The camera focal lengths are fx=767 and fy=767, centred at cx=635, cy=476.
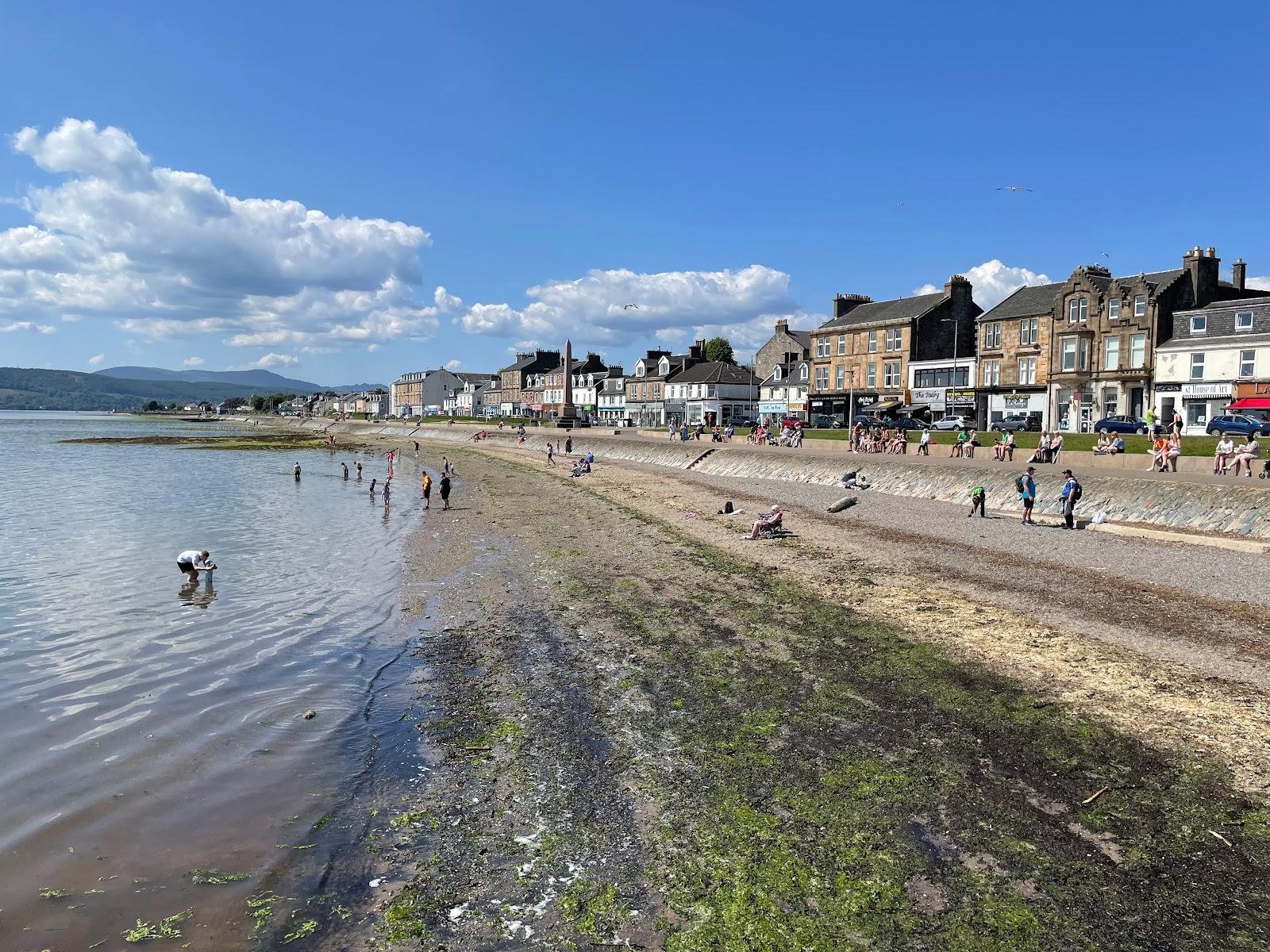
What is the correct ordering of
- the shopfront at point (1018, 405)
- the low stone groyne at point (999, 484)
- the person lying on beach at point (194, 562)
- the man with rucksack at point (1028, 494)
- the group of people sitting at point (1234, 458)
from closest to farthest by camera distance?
the person lying on beach at point (194, 562) → the low stone groyne at point (999, 484) → the man with rucksack at point (1028, 494) → the group of people sitting at point (1234, 458) → the shopfront at point (1018, 405)

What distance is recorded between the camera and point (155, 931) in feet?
17.9

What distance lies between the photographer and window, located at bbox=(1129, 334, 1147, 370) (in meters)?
47.6

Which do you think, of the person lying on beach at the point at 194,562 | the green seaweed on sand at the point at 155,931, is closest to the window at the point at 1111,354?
the person lying on beach at the point at 194,562

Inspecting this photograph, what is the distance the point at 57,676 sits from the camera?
34.6 ft

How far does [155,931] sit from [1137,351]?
56.1m

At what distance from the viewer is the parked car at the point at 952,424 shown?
52938 mm

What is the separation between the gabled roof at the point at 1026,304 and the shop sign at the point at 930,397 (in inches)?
241

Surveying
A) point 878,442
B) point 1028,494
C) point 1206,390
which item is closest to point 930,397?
point 1206,390

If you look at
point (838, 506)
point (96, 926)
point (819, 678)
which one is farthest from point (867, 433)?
point (96, 926)

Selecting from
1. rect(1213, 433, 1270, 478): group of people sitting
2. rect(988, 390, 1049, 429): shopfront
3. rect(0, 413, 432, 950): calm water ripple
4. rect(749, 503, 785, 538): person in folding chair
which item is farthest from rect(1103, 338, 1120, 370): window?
rect(0, 413, 432, 950): calm water ripple

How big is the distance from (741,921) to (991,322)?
5958 centimetres

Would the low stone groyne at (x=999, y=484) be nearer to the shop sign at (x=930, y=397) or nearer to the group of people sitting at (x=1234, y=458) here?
the group of people sitting at (x=1234, y=458)

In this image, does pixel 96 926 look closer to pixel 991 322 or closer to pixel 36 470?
pixel 36 470

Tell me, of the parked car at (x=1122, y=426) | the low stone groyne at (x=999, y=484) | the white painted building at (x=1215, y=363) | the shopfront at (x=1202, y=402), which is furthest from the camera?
the shopfront at (x=1202, y=402)
